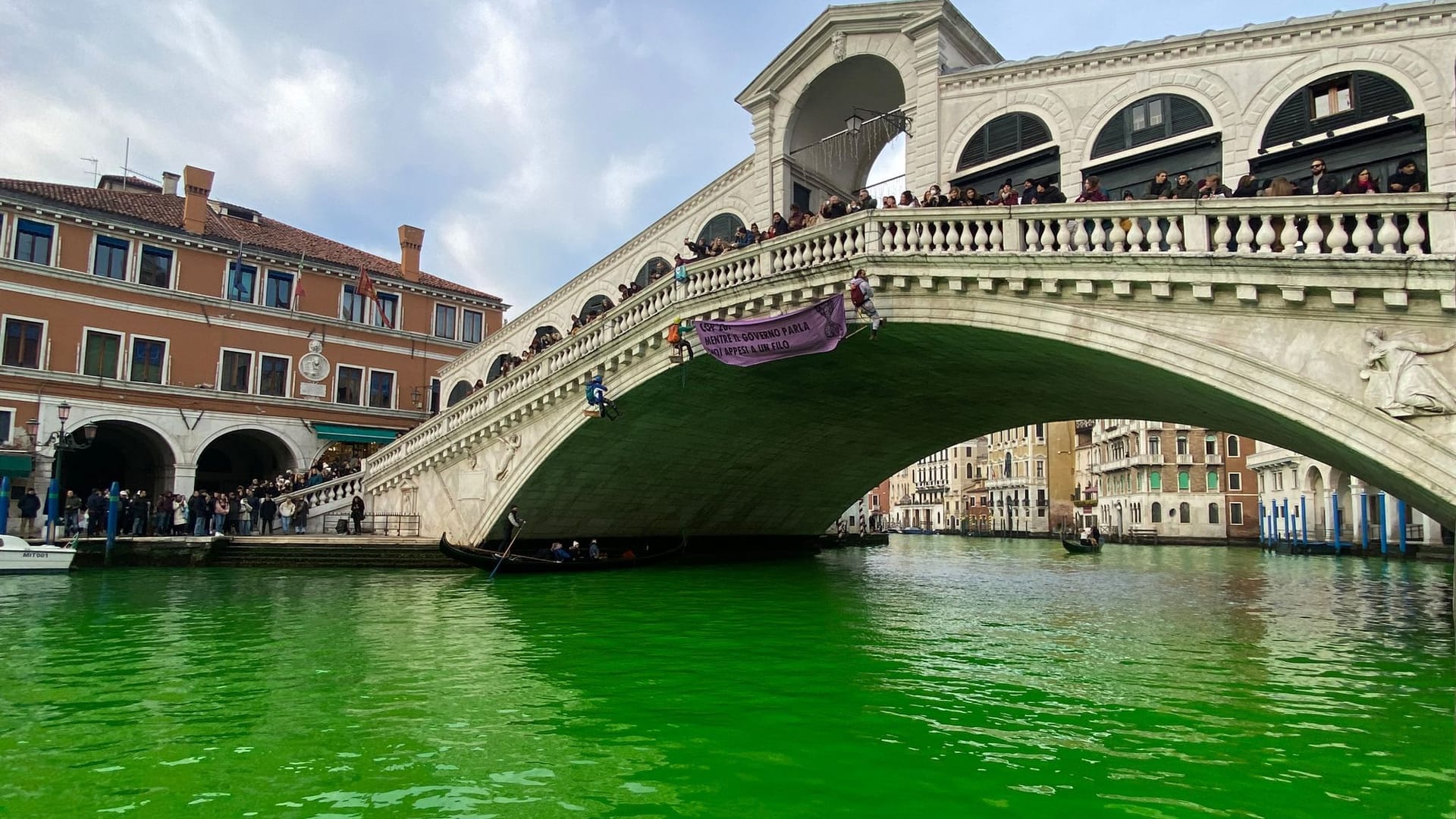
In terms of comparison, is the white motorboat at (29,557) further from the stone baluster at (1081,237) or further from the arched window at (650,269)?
the stone baluster at (1081,237)

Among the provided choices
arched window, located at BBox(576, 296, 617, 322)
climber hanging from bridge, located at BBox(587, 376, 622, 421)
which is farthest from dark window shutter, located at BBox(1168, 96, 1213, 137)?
arched window, located at BBox(576, 296, 617, 322)

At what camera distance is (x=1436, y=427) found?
8656 mm

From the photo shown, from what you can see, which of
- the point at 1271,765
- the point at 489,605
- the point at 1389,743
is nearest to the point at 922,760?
the point at 1271,765

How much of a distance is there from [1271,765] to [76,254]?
28949mm

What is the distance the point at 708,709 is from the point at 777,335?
832 centimetres

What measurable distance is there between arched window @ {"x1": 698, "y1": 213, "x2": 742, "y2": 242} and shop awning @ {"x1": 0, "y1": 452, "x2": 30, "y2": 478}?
704 inches

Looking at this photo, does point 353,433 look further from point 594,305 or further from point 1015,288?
point 1015,288

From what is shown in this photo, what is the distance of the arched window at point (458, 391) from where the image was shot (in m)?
29.1

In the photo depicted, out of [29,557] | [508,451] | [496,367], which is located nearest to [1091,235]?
[508,451]

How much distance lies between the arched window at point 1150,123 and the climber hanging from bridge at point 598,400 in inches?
373

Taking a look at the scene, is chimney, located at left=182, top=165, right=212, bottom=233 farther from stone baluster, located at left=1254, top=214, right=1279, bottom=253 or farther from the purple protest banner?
stone baluster, located at left=1254, top=214, right=1279, bottom=253

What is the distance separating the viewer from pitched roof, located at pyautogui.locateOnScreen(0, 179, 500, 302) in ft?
81.2

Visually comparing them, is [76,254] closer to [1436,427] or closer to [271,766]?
[271,766]

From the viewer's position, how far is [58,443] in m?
21.8
